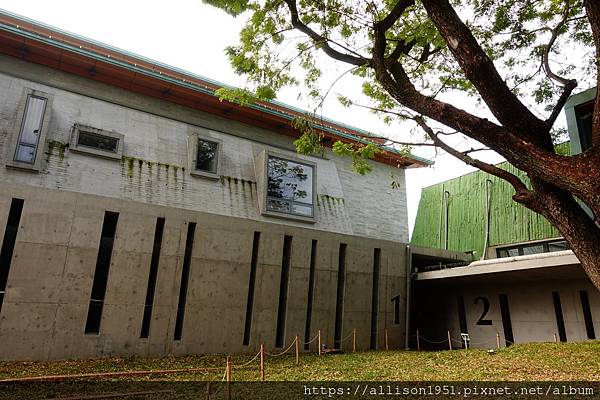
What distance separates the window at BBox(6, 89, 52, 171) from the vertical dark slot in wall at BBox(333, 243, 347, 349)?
33.9 ft

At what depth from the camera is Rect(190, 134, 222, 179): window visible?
13.4 metres

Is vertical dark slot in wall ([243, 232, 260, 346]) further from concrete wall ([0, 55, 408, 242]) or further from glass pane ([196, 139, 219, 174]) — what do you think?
glass pane ([196, 139, 219, 174])

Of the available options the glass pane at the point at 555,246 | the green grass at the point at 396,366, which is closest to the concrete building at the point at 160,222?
the green grass at the point at 396,366

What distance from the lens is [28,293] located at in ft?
32.9

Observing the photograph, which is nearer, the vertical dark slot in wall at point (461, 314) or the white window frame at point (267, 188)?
the white window frame at point (267, 188)

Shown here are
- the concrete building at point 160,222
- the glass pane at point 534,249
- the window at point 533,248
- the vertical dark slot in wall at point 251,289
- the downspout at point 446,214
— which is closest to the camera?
the concrete building at point 160,222

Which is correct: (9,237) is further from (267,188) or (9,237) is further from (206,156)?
(267,188)

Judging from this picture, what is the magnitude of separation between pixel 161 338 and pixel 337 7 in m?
9.78

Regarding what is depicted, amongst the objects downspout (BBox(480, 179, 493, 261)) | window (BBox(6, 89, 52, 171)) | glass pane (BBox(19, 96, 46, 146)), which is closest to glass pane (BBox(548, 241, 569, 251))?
downspout (BBox(480, 179, 493, 261))

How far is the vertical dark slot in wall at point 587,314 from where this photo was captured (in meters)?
13.6

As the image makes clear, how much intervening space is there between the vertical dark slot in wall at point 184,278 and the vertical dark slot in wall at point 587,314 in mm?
13409

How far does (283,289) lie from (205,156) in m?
5.35

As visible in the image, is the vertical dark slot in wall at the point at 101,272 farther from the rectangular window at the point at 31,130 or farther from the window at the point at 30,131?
the rectangular window at the point at 31,130

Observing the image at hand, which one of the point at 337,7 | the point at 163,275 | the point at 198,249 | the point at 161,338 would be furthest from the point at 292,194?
the point at 337,7
